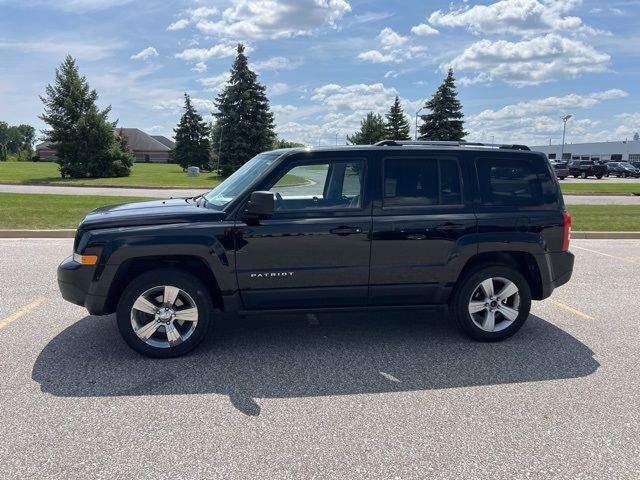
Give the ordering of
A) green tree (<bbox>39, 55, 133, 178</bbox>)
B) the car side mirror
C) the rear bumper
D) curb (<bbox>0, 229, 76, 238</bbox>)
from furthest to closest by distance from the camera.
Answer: green tree (<bbox>39, 55, 133, 178</bbox>)
curb (<bbox>0, 229, 76, 238</bbox>)
the rear bumper
the car side mirror

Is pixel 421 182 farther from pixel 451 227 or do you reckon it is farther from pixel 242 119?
pixel 242 119

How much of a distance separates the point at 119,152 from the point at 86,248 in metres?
39.1

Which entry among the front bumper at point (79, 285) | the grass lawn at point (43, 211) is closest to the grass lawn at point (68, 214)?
the grass lawn at point (43, 211)

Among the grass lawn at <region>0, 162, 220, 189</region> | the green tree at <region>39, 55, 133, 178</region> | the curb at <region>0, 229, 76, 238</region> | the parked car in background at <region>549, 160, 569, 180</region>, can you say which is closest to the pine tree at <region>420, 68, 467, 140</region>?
the parked car in background at <region>549, 160, 569, 180</region>

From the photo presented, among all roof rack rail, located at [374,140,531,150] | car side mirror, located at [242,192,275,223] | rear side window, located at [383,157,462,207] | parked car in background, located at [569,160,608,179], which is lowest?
car side mirror, located at [242,192,275,223]

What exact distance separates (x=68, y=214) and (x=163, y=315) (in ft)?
33.3

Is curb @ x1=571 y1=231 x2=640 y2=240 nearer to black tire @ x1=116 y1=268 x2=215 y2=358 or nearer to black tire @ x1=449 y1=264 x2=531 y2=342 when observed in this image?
black tire @ x1=449 y1=264 x2=531 y2=342

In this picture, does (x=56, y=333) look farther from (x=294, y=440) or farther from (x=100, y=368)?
(x=294, y=440)

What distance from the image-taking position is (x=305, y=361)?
14.1 feet

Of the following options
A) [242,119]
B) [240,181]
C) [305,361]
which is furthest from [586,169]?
[305,361]

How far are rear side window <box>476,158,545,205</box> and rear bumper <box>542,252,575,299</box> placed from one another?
57cm

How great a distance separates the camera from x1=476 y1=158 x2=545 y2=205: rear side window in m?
4.72

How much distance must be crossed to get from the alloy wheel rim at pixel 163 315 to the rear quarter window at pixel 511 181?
115 inches

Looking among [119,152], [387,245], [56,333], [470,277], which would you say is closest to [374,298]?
[387,245]
